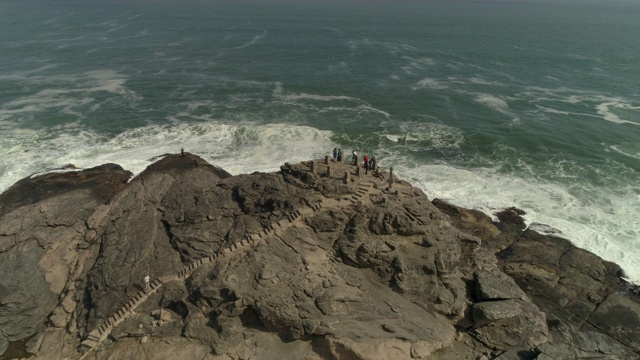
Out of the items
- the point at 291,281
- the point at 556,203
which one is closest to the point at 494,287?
the point at 291,281

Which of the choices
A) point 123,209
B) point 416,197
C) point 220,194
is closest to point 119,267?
point 123,209

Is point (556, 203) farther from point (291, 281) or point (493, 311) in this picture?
point (291, 281)

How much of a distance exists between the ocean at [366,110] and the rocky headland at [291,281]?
1092 cm

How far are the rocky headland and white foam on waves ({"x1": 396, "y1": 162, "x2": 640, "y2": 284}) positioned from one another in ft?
11.0

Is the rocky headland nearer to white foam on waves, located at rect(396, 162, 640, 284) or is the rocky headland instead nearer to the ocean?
white foam on waves, located at rect(396, 162, 640, 284)

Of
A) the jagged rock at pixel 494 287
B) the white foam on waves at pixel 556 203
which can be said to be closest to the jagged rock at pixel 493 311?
the jagged rock at pixel 494 287

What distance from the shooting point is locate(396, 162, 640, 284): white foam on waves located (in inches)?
1423

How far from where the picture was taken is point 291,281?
79.8 ft

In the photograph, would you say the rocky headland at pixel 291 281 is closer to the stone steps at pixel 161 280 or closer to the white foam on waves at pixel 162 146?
the stone steps at pixel 161 280

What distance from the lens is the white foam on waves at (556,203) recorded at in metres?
36.2

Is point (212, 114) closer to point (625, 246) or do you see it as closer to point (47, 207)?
point (47, 207)

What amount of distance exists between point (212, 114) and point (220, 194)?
1340 inches

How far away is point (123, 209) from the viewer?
33375mm

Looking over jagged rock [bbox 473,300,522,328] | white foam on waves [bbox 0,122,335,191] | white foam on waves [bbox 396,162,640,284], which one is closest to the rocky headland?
jagged rock [bbox 473,300,522,328]
